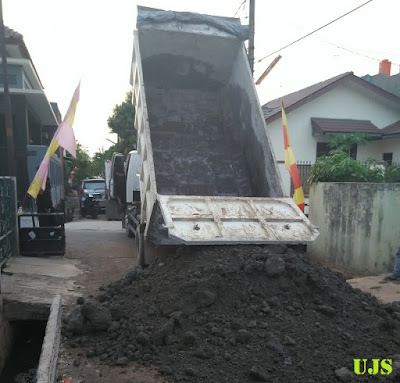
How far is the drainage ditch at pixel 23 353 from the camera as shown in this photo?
395cm

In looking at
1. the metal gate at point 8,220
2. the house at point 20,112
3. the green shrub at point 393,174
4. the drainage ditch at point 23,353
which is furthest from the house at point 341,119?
the drainage ditch at point 23,353

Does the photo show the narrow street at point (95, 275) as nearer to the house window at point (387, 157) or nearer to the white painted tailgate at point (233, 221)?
the white painted tailgate at point (233, 221)

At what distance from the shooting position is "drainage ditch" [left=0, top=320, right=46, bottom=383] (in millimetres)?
3945

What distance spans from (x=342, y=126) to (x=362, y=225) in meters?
7.51

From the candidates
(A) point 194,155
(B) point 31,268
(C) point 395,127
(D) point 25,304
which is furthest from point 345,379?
(C) point 395,127

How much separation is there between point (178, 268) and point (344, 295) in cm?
166

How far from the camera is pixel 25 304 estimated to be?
419cm

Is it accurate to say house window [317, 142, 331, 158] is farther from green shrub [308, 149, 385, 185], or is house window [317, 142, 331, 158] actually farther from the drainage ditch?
the drainage ditch

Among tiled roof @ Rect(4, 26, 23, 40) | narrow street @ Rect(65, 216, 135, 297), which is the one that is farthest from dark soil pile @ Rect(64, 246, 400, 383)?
tiled roof @ Rect(4, 26, 23, 40)

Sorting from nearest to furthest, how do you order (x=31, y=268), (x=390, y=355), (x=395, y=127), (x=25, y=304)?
(x=390, y=355) → (x=25, y=304) → (x=31, y=268) → (x=395, y=127)

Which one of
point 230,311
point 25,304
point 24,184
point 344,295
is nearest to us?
point 230,311

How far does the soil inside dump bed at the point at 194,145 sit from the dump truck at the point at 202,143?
0.02 meters

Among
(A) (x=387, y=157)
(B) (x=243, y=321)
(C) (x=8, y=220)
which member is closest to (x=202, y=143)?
(C) (x=8, y=220)

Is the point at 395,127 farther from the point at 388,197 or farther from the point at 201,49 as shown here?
the point at 201,49
